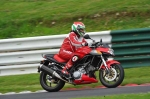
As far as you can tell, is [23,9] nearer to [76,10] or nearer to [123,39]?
[76,10]

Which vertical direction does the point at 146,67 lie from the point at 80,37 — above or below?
below

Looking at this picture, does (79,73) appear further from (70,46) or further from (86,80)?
(70,46)

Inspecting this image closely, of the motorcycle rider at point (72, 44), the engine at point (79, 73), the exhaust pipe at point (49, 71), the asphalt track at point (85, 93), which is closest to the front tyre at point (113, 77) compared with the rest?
the asphalt track at point (85, 93)

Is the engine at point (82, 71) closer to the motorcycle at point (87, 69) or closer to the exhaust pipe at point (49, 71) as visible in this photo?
the motorcycle at point (87, 69)

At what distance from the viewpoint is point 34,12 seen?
15305 mm

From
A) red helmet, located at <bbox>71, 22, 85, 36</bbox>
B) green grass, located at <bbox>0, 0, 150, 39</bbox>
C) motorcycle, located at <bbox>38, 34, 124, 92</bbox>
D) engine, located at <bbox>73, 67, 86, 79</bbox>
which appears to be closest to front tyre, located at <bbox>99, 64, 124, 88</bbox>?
motorcycle, located at <bbox>38, 34, 124, 92</bbox>

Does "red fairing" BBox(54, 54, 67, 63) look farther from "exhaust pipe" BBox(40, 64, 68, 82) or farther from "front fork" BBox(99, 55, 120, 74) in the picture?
"front fork" BBox(99, 55, 120, 74)

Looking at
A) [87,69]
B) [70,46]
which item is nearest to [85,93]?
[87,69]

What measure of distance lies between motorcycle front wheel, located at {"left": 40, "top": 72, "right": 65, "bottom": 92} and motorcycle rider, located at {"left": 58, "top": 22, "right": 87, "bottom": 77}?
30 centimetres

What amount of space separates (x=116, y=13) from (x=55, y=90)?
Answer: 4.17m

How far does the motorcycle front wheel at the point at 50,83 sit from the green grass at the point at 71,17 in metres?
3.18

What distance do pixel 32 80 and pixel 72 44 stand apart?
2.03 metres

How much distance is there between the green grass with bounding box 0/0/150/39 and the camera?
13.8m

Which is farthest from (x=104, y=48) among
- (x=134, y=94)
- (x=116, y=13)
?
(x=116, y=13)
